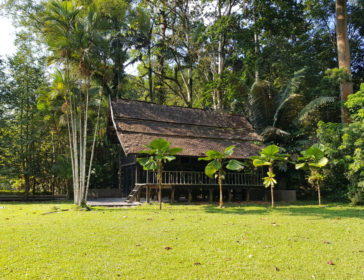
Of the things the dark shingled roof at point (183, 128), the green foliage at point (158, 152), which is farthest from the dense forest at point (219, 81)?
the green foliage at point (158, 152)

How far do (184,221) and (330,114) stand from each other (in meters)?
15.3

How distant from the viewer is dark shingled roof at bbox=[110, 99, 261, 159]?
14.2m

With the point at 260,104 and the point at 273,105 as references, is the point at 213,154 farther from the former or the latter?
the point at 273,105

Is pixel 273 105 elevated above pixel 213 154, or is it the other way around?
pixel 273 105

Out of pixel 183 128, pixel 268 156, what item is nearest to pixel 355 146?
pixel 268 156

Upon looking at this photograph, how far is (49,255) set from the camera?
183 inches

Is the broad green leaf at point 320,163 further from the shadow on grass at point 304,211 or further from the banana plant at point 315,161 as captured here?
the shadow on grass at point 304,211

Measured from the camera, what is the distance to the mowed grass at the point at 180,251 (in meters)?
4.04

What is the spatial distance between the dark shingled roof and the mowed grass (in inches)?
260

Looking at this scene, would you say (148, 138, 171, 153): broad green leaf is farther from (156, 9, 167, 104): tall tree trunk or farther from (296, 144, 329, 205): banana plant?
(156, 9, 167, 104): tall tree trunk

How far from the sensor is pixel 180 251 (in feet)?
16.4

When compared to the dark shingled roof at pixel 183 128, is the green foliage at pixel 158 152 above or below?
below

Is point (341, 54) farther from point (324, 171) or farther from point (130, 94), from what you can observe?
point (130, 94)

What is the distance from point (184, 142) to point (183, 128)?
1659mm
